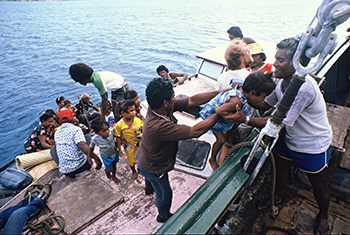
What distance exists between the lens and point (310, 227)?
2.03m

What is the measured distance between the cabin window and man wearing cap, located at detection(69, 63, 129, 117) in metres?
3.25

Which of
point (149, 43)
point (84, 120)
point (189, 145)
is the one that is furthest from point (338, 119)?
point (149, 43)

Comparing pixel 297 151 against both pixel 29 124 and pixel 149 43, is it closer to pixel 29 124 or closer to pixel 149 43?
pixel 29 124

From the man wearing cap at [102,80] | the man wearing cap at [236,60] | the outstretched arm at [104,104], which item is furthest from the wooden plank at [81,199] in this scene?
the man wearing cap at [236,60]

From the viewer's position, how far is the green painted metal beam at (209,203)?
1373 millimetres

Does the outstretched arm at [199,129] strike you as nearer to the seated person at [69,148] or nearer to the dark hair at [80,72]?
the seated person at [69,148]

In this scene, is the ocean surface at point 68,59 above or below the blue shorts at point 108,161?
below

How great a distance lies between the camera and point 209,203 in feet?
4.89

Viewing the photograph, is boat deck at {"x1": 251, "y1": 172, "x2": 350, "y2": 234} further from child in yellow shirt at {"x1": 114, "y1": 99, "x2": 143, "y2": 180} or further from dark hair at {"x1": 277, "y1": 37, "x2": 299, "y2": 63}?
child in yellow shirt at {"x1": 114, "y1": 99, "x2": 143, "y2": 180}

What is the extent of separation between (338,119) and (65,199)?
4.25m

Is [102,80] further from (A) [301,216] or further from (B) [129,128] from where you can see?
(A) [301,216]

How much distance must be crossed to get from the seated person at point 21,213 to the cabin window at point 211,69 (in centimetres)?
562

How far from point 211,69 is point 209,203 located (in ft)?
20.3

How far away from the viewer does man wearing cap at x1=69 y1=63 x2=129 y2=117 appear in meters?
4.15
